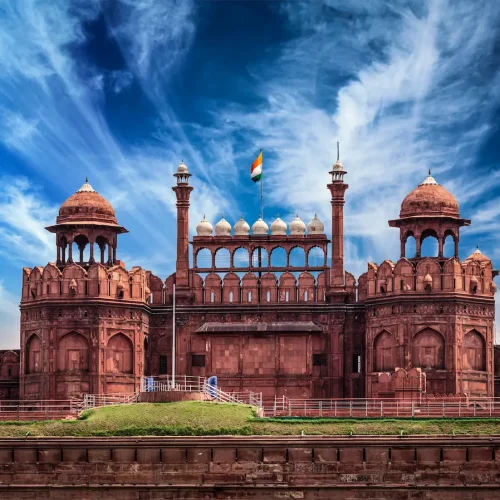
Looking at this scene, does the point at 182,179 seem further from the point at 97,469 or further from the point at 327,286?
the point at 97,469

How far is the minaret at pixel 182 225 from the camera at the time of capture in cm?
8706

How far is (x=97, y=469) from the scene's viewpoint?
216ft

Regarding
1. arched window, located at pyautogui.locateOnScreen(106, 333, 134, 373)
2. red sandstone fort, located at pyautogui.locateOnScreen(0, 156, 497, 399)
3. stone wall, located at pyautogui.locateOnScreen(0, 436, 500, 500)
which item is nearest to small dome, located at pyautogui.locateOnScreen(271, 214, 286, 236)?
red sandstone fort, located at pyautogui.locateOnScreen(0, 156, 497, 399)

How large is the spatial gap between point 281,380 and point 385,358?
6153 millimetres

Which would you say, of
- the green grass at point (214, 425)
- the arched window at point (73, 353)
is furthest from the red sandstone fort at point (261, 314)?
the green grass at point (214, 425)

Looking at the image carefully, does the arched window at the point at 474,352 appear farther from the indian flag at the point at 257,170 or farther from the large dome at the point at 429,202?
the indian flag at the point at 257,170

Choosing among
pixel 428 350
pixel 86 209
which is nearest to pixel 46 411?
pixel 86 209

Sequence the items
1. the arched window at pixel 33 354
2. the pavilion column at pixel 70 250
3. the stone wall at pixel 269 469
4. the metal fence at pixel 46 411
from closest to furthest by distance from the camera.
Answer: the stone wall at pixel 269 469 → the metal fence at pixel 46 411 → the arched window at pixel 33 354 → the pavilion column at pixel 70 250

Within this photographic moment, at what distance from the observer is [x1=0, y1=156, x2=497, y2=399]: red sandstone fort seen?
8181 centimetres

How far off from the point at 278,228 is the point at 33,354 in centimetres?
1565

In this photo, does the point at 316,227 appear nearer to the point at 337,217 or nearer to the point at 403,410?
the point at 337,217

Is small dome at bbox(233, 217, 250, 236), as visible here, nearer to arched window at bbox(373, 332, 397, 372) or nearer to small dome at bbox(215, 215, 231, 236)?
small dome at bbox(215, 215, 231, 236)

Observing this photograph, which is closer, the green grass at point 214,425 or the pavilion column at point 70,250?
the green grass at point 214,425

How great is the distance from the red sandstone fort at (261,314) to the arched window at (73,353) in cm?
5
